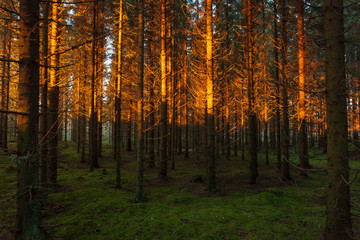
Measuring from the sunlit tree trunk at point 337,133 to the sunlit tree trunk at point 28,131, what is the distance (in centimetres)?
493

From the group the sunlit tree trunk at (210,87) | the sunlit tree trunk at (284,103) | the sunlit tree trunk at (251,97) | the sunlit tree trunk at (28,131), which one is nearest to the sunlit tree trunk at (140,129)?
the sunlit tree trunk at (210,87)

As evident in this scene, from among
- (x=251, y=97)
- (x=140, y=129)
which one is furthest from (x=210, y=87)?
(x=140, y=129)

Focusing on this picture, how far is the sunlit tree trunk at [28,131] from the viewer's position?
10.5 ft

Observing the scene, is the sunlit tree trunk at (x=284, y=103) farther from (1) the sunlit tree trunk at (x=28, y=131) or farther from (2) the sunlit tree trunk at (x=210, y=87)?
(1) the sunlit tree trunk at (x=28, y=131)

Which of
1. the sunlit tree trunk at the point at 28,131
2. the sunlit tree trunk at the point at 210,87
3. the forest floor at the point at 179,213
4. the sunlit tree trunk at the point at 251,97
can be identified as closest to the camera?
the sunlit tree trunk at the point at 28,131

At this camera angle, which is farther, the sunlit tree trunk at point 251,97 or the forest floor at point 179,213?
the sunlit tree trunk at point 251,97

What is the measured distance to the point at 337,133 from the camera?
10.6 feet

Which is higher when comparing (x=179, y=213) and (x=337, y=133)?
(x=337, y=133)

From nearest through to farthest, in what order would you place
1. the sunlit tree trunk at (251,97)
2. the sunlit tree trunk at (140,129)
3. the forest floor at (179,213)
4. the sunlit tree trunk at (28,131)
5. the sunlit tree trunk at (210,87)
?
the sunlit tree trunk at (28,131), the forest floor at (179,213), the sunlit tree trunk at (140,129), the sunlit tree trunk at (210,87), the sunlit tree trunk at (251,97)

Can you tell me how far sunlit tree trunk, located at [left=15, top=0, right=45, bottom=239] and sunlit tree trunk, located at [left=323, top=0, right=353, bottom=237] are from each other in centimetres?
493

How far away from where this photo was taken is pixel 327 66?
11.1ft

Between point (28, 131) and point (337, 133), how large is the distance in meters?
5.13

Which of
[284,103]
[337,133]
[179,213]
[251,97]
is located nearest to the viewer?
[337,133]

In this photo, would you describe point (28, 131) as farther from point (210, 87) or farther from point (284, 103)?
point (284, 103)
